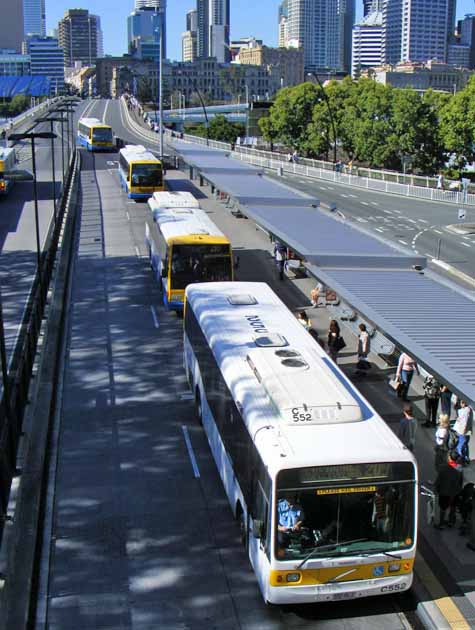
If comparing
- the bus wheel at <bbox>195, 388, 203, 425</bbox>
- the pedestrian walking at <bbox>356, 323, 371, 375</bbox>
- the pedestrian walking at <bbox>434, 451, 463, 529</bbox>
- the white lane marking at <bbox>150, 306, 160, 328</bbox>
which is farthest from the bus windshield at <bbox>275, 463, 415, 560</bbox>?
the white lane marking at <bbox>150, 306, 160, 328</bbox>

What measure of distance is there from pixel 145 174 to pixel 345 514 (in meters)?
40.2

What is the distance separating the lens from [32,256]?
3506cm

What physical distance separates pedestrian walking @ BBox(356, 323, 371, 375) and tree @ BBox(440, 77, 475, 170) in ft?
145

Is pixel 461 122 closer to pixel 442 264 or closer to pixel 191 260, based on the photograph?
pixel 442 264

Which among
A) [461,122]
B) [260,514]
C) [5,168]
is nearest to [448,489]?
[260,514]

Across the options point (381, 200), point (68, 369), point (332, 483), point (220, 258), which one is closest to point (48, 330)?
point (68, 369)

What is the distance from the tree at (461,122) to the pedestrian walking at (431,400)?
154ft

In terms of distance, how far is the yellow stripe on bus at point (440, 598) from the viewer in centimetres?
1000

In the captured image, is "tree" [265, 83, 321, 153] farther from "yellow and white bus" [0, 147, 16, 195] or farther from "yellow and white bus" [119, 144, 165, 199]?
"yellow and white bus" [119, 144, 165, 199]

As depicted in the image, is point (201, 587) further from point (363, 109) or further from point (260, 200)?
point (363, 109)

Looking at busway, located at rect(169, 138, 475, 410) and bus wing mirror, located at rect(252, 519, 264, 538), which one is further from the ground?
busway, located at rect(169, 138, 475, 410)

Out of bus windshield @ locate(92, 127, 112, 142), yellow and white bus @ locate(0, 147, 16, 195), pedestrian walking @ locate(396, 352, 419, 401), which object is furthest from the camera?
bus windshield @ locate(92, 127, 112, 142)

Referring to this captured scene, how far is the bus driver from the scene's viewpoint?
9641 millimetres

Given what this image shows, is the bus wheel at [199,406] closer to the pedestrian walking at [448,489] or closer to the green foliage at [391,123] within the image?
the pedestrian walking at [448,489]
